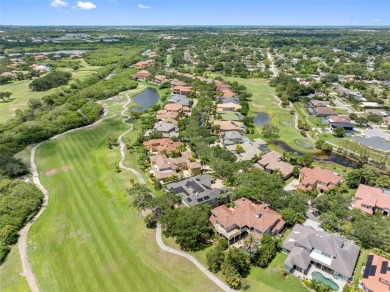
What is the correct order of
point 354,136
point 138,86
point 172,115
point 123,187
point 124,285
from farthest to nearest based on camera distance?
1. point 138,86
2. point 172,115
3. point 354,136
4. point 123,187
5. point 124,285

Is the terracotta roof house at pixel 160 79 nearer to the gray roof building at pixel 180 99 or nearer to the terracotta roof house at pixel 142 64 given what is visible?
the gray roof building at pixel 180 99

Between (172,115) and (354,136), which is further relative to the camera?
(172,115)

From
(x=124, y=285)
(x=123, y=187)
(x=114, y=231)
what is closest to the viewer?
(x=124, y=285)

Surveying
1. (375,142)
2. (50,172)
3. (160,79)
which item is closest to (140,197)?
(50,172)

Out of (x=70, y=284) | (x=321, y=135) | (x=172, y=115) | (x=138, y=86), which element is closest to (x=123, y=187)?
(x=70, y=284)

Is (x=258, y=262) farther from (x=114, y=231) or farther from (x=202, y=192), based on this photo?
(x=114, y=231)

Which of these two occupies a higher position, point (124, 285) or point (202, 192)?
point (202, 192)

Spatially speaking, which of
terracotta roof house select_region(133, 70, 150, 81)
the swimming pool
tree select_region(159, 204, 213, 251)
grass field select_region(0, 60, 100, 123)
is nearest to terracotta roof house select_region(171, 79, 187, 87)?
terracotta roof house select_region(133, 70, 150, 81)
